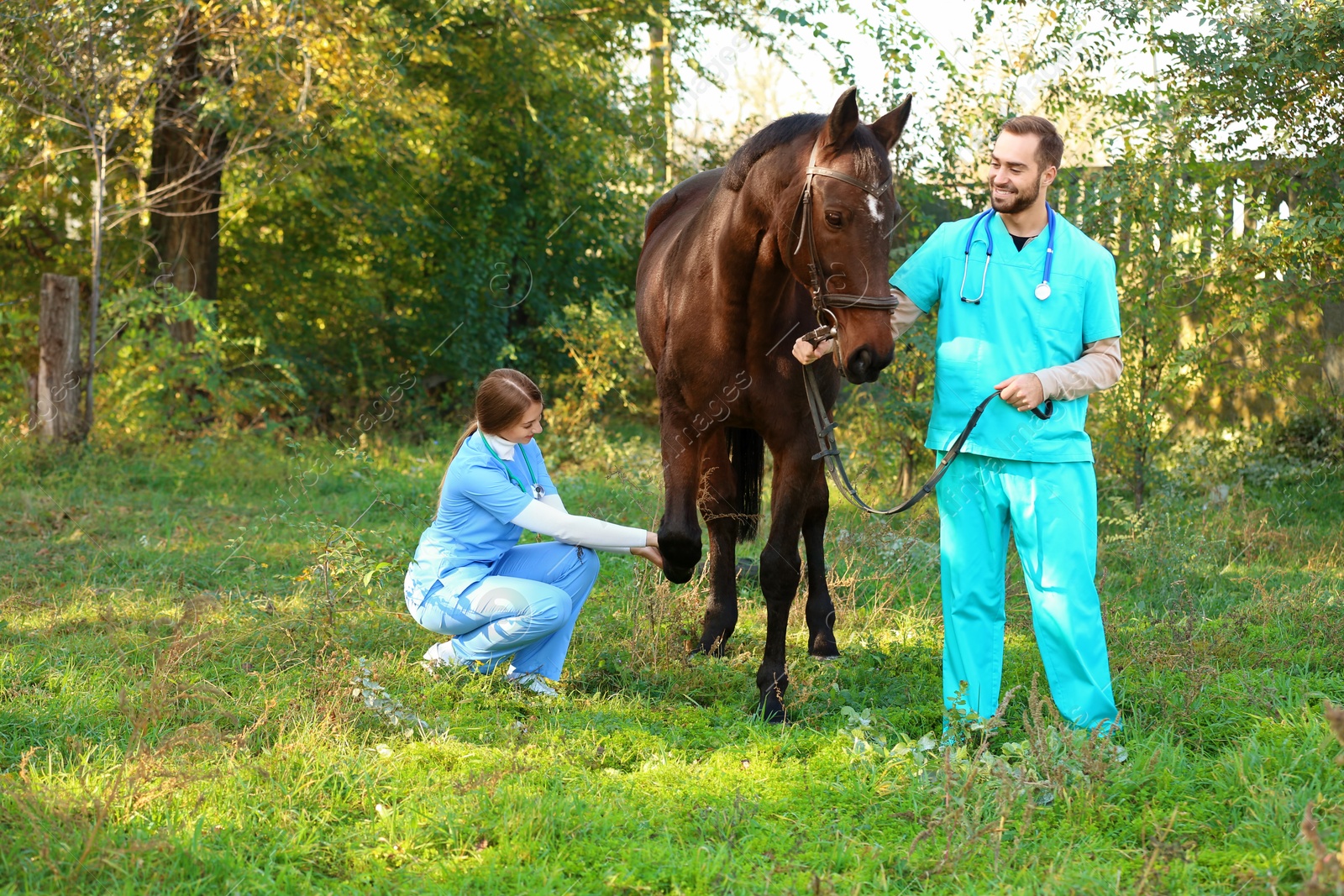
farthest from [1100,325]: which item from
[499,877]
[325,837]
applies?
[325,837]

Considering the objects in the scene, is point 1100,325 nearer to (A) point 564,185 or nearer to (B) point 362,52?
(B) point 362,52

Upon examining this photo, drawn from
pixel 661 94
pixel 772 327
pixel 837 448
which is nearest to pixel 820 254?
pixel 772 327

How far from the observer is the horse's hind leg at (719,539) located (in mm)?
4703

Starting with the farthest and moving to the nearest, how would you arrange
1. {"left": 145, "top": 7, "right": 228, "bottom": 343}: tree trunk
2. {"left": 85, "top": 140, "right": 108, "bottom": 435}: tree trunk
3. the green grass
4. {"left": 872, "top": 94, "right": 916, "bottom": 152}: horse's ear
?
{"left": 145, "top": 7, "right": 228, "bottom": 343}: tree trunk, {"left": 85, "top": 140, "right": 108, "bottom": 435}: tree trunk, {"left": 872, "top": 94, "right": 916, "bottom": 152}: horse's ear, the green grass

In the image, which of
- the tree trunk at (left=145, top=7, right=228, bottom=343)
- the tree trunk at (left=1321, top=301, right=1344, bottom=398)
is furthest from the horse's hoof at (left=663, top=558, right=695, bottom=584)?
the tree trunk at (left=145, top=7, right=228, bottom=343)

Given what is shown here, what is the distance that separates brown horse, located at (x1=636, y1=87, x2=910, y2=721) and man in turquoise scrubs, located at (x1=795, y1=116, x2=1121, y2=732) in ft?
0.88

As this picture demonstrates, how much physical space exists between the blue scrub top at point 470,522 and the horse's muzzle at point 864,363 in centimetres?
136

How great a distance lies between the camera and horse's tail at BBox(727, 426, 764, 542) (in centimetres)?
517

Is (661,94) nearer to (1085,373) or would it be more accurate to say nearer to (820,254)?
(820,254)

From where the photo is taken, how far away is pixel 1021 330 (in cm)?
343

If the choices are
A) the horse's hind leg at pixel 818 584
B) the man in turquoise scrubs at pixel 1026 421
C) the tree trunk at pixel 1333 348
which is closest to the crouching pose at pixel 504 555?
the horse's hind leg at pixel 818 584

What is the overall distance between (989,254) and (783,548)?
1313mm

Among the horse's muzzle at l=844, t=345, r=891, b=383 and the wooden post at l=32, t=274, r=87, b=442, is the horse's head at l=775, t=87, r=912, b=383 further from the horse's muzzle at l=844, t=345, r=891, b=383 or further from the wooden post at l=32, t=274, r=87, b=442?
the wooden post at l=32, t=274, r=87, b=442

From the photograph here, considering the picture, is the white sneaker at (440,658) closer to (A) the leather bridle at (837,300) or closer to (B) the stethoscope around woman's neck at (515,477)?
(B) the stethoscope around woman's neck at (515,477)
